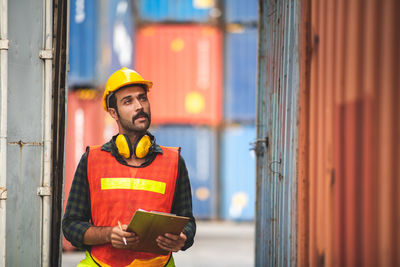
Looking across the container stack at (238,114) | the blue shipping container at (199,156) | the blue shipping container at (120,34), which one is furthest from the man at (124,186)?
the container stack at (238,114)

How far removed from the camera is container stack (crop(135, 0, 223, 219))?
52.6 ft

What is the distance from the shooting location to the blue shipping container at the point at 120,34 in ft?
38.6

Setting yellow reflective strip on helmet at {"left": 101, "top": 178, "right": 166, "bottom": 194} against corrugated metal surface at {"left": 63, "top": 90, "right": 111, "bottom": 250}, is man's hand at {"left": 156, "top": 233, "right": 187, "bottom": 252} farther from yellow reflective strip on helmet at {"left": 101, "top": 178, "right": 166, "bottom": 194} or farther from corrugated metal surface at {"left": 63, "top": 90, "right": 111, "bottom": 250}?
corrugated metal surface at {"left": 63, "top": 90, "right": 111, "bottom": 250}

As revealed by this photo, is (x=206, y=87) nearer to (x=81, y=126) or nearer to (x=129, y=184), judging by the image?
(x=81, y=126)

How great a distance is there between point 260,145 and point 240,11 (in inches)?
481

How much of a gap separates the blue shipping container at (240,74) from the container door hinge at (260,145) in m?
11.0

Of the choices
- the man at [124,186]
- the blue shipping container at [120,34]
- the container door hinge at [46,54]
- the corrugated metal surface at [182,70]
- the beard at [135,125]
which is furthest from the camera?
the corrugated metal surface at [182,70]

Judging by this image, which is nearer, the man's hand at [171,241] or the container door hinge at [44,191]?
the man's hand at [171,241]

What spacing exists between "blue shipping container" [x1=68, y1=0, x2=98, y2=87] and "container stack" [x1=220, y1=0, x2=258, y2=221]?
6351 mm

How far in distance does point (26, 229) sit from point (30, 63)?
Answer: 1.33m

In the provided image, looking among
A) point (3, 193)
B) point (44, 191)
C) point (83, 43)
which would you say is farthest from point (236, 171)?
point (3, 193)

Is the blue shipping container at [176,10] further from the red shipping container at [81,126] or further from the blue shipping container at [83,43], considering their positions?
the red shipping container at [81,126]

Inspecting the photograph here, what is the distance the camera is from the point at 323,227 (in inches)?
125

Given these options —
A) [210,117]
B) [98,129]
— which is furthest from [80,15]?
[210,117]
